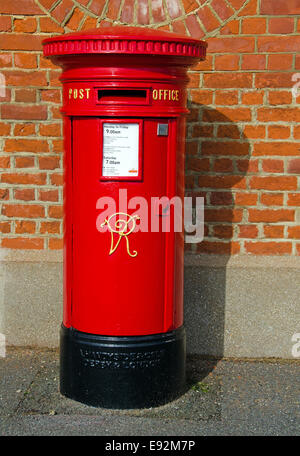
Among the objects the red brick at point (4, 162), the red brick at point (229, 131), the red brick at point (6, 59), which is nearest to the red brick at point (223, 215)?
the red brick at point (229, 131)

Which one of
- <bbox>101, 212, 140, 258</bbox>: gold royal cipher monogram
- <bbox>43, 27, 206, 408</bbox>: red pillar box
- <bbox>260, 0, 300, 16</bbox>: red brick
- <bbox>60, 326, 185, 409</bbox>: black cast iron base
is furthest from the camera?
<bbox>260, 0, 300, 16</bbox>: red brick

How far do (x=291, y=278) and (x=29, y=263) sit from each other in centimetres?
169

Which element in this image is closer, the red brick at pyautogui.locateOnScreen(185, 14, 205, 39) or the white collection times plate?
the white collection times plate

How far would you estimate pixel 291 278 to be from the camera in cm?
436

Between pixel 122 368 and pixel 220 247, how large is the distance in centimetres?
119

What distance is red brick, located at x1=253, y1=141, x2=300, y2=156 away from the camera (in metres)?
4.30

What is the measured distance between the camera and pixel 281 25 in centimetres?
421

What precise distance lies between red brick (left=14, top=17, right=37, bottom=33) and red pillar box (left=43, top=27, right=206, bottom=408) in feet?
3.03

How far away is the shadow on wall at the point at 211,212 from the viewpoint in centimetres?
432

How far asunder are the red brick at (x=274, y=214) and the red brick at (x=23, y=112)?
1.47 meters

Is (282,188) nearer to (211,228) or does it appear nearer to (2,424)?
(211,228)

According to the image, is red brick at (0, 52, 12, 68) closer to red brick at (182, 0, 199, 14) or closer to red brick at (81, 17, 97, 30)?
red brick at (81, 17, 97, 30)

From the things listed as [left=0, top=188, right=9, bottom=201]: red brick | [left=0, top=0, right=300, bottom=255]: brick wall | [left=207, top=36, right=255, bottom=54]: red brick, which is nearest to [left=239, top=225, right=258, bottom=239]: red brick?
[left=0, top=0, right=300, bottom=255]: brick wall

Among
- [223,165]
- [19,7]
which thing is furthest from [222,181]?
[19,7]
